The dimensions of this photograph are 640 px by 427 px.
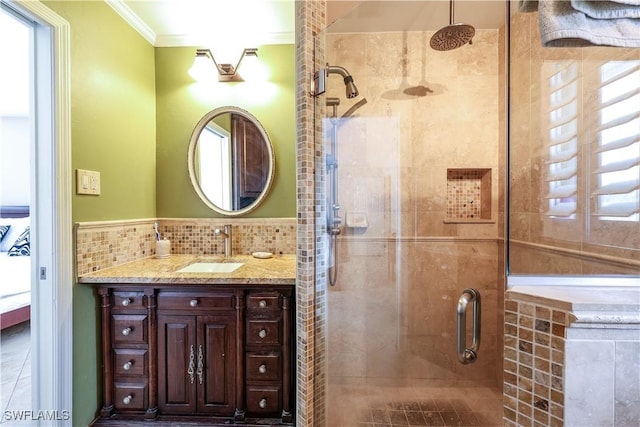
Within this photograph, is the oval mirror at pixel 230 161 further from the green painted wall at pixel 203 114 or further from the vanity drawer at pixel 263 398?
the vanity drawer at pixel 263 398

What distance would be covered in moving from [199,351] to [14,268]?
4.57 feet

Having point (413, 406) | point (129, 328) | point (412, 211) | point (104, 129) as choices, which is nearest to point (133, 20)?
point (104, 129)

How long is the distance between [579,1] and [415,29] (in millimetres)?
889

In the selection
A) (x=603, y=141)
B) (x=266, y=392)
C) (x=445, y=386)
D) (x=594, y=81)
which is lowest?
(x=445, y=386)

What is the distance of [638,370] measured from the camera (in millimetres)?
649

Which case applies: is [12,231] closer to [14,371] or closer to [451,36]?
[14,371]

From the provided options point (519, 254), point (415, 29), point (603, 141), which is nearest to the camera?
point (519, 254)

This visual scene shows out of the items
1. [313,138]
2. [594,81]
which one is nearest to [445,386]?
[313,138]

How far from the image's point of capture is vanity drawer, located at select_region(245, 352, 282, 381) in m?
1.30

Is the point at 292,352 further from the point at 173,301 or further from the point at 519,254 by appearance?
the point at 519,254

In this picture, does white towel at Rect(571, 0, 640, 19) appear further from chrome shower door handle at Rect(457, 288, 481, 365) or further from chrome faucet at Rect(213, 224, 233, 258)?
chrome faucet at Rect(213, 224, 233, 258)

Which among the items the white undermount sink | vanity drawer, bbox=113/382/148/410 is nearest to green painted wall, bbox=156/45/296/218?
the white undermount sink

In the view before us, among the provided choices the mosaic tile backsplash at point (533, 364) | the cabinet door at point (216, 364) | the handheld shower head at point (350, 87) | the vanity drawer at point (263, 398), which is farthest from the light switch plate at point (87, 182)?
the mosaic tile backsplash at point (533, 364)

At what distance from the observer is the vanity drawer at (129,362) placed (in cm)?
132
